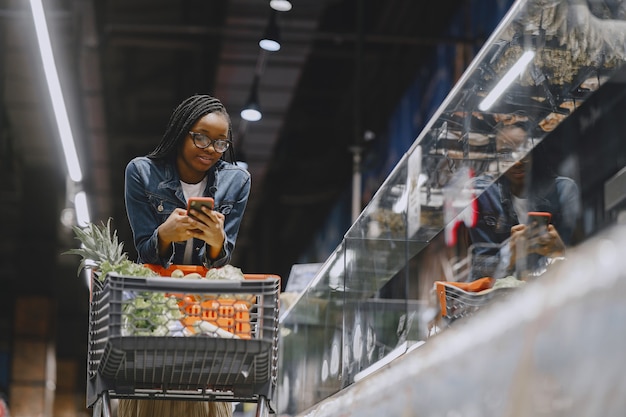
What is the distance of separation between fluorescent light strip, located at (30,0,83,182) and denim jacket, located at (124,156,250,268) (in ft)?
17.5

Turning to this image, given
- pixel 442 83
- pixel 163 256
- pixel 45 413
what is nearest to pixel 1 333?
pixel 45 413

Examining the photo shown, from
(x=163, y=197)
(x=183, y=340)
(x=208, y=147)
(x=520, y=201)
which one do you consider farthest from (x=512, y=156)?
(x=183, y=340)

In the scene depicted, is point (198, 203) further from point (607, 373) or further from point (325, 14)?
point (325, 14)

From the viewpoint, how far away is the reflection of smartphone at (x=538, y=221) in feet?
7.11

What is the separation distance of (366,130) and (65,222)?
6.51 meters

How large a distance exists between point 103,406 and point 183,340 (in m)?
0.31

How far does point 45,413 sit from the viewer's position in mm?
17672

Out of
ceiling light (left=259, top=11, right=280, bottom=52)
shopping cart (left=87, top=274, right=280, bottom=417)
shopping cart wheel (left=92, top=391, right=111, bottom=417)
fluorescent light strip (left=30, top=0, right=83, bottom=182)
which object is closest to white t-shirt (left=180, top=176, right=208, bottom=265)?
shopping cart (left=87, top=274, right=280, bottom=417)

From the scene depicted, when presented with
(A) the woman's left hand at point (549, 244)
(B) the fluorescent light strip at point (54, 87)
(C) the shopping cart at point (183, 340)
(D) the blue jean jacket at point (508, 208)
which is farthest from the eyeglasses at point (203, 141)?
(B) the fluorescent light strip at point (54, 87)

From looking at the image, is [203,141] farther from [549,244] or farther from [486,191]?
[549,244]

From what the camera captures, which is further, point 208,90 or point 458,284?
point 208,90

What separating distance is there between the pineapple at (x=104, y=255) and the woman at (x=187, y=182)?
10cm

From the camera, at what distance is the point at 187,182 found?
268 cm

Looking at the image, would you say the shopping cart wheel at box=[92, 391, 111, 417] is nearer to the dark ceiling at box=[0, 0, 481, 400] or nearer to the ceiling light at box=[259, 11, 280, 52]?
the ceiling light at box=[259, 11, 280, 52]
